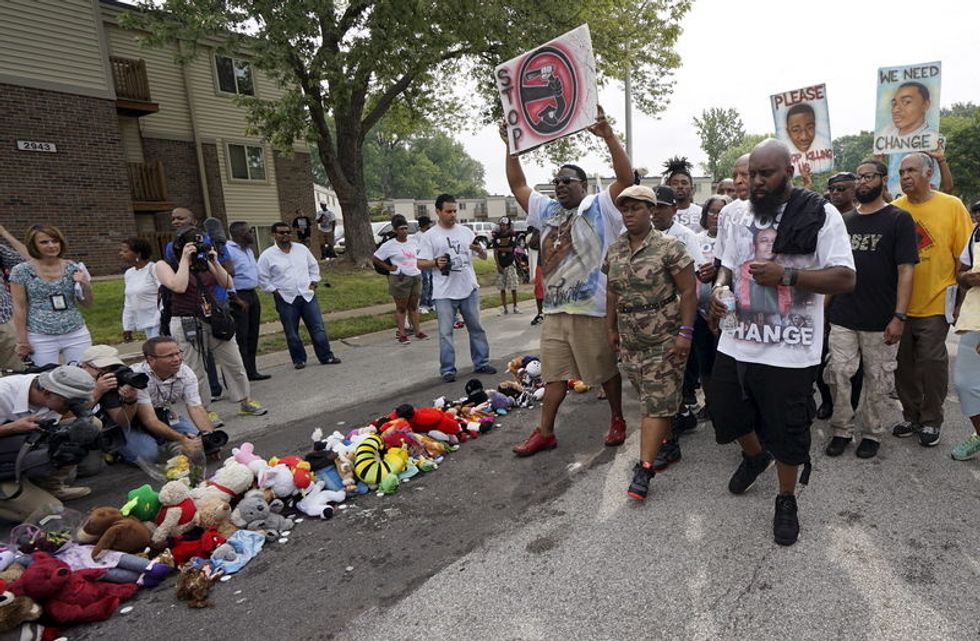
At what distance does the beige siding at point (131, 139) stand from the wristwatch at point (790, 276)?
62.6 feet

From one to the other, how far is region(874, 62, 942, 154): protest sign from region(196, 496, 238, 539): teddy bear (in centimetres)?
→ 701

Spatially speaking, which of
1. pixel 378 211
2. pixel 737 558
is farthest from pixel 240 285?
pixel 378 211

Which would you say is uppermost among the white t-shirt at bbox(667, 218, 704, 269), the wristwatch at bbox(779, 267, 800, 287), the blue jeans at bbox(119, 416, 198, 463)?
the white t-shirt at bbox(667, 218, 704, 269)

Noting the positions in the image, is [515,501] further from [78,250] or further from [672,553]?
[78,250]

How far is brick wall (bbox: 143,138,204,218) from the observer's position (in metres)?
18.1

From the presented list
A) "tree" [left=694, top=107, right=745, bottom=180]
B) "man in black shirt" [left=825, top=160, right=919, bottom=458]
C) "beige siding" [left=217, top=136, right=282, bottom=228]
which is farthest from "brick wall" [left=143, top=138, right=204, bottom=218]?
"tree" [left=694, top=107, right=745, bottom=180]

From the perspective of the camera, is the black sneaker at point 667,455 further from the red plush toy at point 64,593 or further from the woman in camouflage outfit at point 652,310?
the red plush toy at point 64,593

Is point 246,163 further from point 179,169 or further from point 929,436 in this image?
point 929,436

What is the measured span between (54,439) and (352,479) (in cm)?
173

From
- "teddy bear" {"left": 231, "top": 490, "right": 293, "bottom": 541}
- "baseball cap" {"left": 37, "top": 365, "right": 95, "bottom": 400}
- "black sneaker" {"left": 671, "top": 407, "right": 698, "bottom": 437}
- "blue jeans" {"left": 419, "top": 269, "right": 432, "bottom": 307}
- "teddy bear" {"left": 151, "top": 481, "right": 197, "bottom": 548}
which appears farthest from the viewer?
"blue jeans" {"left": 419, "top": 269, "right": 432, "bottom": 307}

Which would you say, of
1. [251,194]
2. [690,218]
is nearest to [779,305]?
[690,218]

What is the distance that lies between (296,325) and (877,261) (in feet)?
20.6

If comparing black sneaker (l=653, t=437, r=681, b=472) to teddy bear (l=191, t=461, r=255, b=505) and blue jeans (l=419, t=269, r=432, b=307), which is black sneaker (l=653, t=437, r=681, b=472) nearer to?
teddy bear (l=191, t=461, r=255, b=505)

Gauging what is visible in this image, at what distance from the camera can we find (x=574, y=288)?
13.0ft
